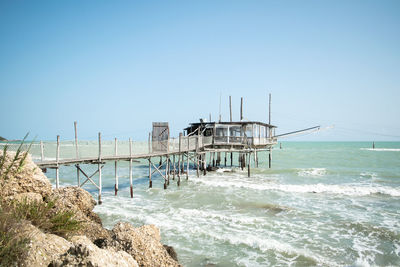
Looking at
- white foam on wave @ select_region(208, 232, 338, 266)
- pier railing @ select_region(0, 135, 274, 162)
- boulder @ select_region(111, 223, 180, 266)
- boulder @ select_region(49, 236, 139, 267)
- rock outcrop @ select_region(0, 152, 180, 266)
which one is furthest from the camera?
pier railing @ select_region(0, 135, 274, 162)

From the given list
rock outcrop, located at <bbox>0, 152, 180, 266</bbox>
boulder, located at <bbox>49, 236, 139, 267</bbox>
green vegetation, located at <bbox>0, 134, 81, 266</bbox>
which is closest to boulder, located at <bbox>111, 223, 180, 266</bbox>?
rock outcrop, located at <bbox>0, 152, 180, 266</bbox>

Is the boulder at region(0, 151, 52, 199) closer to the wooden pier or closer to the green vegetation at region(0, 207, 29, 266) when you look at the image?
the green vegetation at region(0, 207, 29, 266)

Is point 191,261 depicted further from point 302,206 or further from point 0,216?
point 302,206

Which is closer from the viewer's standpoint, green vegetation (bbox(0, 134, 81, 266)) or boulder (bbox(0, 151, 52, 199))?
green vegetation (bbox(0, 134, 81, 266))

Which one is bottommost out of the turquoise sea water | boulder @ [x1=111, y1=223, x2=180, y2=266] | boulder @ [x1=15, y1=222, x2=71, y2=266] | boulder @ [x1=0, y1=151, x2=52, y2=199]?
the turquoise sea water

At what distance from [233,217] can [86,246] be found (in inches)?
406

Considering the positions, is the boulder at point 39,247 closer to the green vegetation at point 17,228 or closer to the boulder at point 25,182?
the green vegetation at point 17,228

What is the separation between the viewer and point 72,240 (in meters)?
4.72

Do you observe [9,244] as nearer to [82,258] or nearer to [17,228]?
[17,228]

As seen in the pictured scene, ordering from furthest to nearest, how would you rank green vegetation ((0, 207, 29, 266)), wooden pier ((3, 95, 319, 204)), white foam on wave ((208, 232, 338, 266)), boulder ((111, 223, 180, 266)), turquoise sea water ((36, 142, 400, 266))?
1. wooden pier ((3, 95, 319, 204))
2. turquoise sea water ((36, 142, 400, 266))
3. white foam on wave ((208, 232, 338, 266))
4. boulder ((111, 223, 180, 266))
5. green vegetation ((0, 207, 29, 266))

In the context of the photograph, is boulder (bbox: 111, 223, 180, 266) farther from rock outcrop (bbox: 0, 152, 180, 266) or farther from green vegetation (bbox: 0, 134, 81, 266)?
green vegetation (bbox: 0, 134, 81, 266)

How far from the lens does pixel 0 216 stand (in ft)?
11.7

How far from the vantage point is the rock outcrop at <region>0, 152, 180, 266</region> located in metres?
3.38

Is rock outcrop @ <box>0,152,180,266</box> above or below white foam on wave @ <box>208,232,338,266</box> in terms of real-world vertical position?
above
